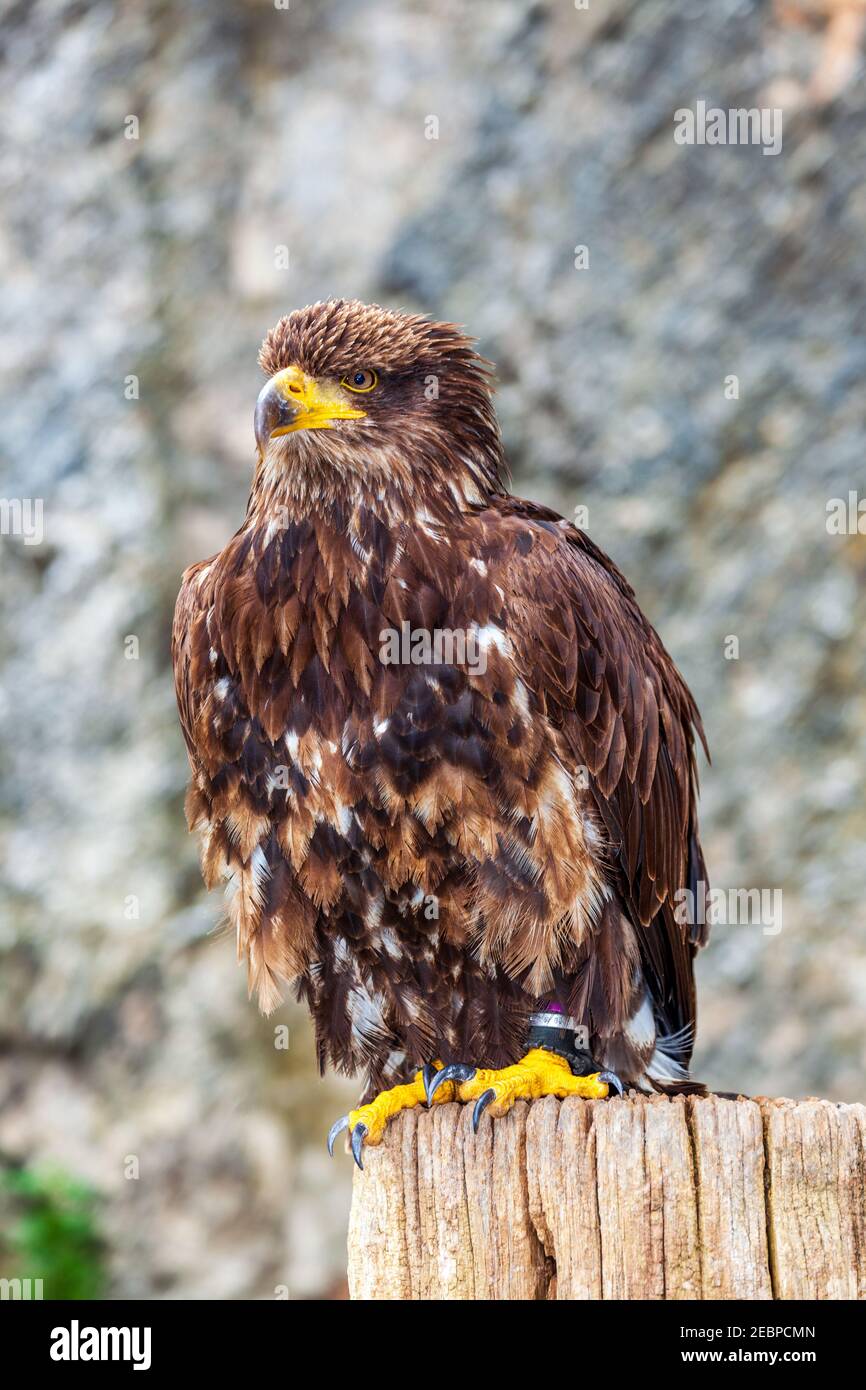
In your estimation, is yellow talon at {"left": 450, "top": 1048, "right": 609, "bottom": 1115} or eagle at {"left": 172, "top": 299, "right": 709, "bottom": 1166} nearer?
yellow talon at {"left": 450, "top": 1048, "right": 609, "bottom": 1115}

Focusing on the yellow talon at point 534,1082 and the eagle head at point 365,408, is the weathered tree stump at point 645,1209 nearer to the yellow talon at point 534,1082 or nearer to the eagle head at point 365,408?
the yellow talon at point 534,1082

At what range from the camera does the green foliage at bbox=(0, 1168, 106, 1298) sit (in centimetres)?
748

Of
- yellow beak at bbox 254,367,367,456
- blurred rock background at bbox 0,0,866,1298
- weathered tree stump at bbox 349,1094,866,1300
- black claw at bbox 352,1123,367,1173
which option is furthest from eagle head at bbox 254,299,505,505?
blurred rock background at bbox 0,0,866,1298

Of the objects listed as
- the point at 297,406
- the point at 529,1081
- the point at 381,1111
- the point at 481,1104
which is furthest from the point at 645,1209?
the point at 297,406

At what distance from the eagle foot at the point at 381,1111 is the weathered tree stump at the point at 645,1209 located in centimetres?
40

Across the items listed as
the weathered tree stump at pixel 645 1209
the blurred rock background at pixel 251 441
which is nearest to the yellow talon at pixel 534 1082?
the weathered tree stump at pixel 645 1209

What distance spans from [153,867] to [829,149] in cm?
551

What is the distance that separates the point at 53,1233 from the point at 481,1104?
211 inches

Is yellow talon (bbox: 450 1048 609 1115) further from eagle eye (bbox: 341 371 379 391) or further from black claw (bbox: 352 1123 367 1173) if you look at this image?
eagle eye (bbox: 341 371 379 391)

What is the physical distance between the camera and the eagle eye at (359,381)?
3.74m

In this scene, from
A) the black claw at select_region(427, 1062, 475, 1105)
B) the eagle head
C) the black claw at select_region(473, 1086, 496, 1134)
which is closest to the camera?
the black claw at select_region(473, 1086, 496, 1134)

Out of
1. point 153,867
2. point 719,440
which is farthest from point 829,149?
point 153,867

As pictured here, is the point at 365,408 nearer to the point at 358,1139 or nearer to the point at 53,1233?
the point at 358,1139

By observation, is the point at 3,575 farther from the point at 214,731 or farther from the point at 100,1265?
the point at 214,731
